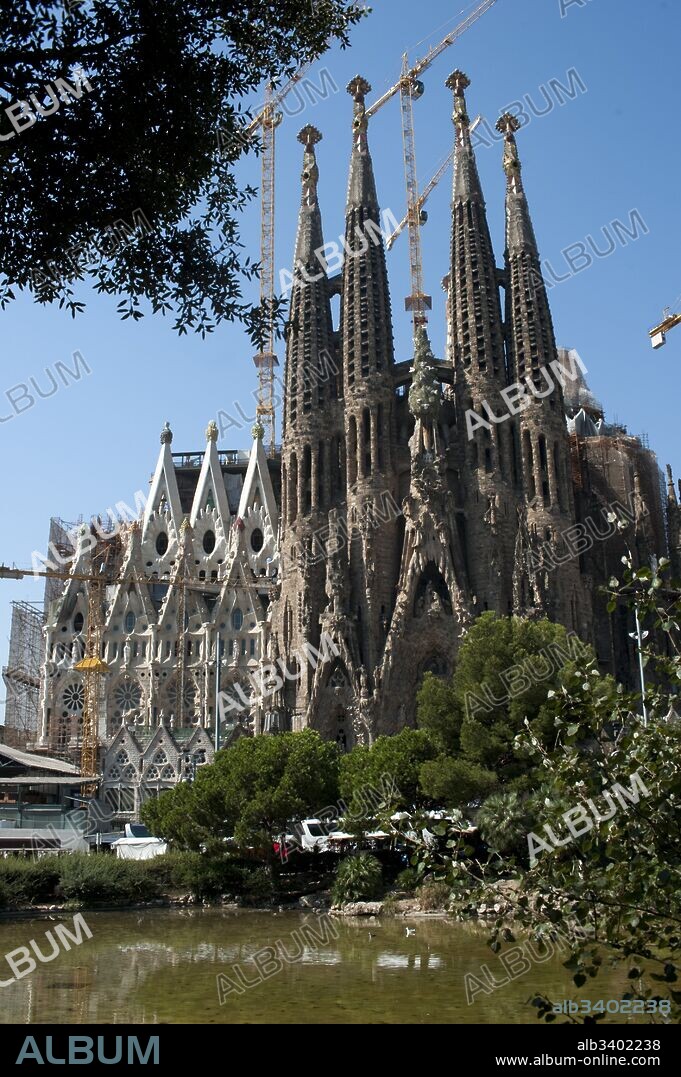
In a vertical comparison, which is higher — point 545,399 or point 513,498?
point 545,399

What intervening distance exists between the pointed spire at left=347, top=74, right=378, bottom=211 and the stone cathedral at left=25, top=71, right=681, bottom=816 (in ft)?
0.36

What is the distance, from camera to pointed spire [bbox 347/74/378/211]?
64.5 metres

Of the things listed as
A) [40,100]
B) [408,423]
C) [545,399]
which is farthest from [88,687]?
[40,100]

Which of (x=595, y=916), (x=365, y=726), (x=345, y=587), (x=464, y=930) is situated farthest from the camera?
(x=345, y=587)

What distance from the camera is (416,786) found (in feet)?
111

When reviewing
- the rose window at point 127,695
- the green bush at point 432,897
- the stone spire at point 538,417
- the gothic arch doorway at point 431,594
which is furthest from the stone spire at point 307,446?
the green bush at point 432,897

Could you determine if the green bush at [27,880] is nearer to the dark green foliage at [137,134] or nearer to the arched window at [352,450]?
the dark green foliage at [137,134]

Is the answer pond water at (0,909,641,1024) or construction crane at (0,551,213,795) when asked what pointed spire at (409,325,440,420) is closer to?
construction crane at (0,551,213,795)

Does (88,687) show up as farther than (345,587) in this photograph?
Yes

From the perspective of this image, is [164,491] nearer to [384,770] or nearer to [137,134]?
[384,770]

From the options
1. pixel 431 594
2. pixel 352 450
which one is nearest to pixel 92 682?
pixel 352 450

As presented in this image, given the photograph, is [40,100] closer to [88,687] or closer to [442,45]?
[88,687]

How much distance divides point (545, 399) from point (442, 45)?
37654mm

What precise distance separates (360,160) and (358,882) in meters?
50.1
